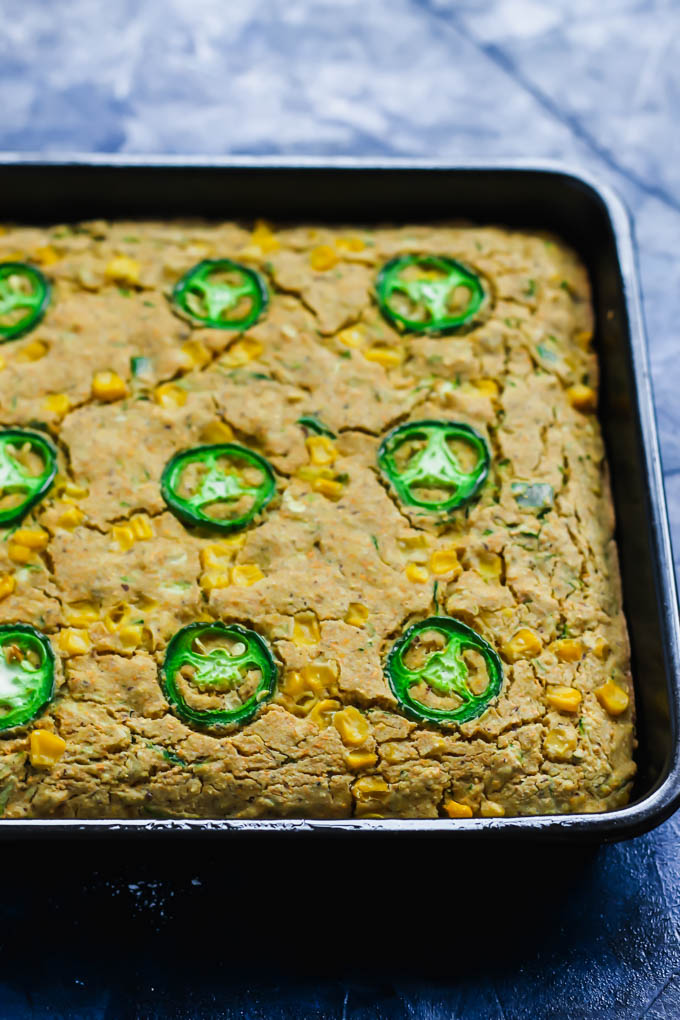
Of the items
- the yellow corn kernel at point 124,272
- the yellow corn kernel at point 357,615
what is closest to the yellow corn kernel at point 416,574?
the yellow corn kernel at point 357,615

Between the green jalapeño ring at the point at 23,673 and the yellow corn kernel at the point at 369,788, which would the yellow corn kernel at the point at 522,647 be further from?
the green jalapeño ring at the point at 23,673

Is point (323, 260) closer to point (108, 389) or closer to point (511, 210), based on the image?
point (511, 210)

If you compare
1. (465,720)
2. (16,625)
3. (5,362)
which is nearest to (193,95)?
(5,362)

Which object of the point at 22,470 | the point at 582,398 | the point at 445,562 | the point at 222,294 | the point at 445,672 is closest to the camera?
the point at 445,672

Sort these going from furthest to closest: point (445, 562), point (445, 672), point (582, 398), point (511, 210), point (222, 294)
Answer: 1. point (511, 210)
2. point (222, 294)
3. point (582, 398)
4. point (445, 562)
5. point (445, 672)

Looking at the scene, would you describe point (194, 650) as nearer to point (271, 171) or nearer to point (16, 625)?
point (16, 625)

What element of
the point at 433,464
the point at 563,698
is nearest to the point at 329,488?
the point at 433,464

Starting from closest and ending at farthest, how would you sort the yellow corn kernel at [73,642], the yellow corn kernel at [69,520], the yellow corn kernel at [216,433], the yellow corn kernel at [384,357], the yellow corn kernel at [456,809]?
the yellow corn kernel at [456,809] → the yellow corn kernel at [73,642] → the yellow corn kernel at [69,520] → the yellow corn kernel at [216,433] → the yellow corn kernel at [384,357]
